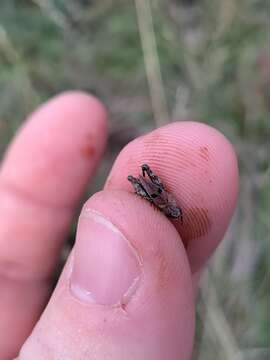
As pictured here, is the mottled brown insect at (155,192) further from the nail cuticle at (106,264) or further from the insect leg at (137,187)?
the nail cuticle at (106,264)

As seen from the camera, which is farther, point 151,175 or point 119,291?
point 151,175

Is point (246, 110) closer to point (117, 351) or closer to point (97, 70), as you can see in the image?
point (97, 70)

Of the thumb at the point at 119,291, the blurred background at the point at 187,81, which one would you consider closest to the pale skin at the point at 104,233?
the thumb at the point at 119,291

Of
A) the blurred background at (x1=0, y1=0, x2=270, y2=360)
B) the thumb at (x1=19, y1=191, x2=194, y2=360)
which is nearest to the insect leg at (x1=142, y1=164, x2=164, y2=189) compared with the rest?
the thumb at (x1=19, y1=191, x2=194, y2=360)

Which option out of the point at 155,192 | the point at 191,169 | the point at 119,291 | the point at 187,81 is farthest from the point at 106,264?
the point at 187,81

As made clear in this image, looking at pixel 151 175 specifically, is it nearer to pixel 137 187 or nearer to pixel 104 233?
pixel 137 187

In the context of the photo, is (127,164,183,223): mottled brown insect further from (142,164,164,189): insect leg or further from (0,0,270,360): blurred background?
(0,0,270,360): blurred background
